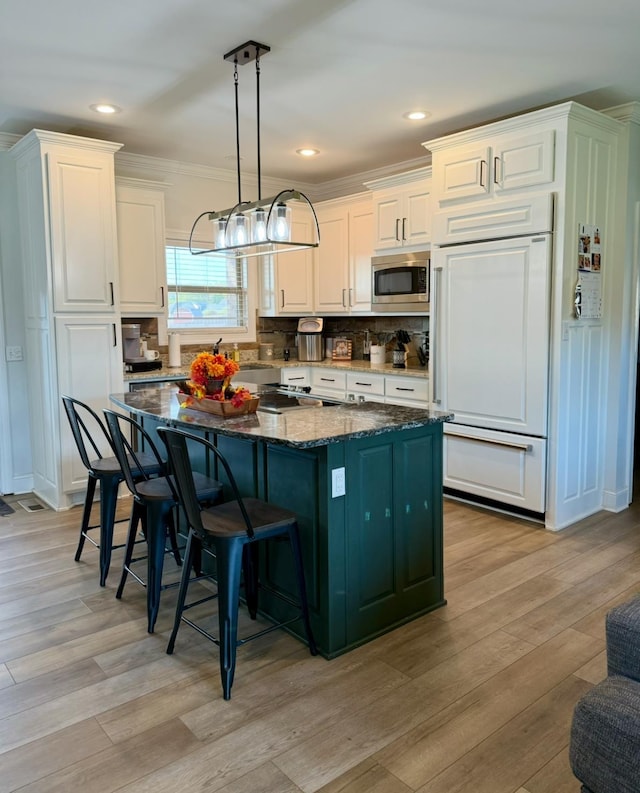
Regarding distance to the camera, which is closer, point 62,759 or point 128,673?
point 62,759

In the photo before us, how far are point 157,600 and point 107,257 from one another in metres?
2.68

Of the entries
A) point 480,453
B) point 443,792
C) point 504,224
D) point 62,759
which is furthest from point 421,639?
point 504,224

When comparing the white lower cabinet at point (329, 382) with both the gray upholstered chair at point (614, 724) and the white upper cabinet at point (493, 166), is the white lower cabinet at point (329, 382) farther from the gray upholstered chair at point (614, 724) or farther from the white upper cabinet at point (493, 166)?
the gray upholstered chair at point (614, 724)

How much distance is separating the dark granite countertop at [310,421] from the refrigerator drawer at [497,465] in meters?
1.39

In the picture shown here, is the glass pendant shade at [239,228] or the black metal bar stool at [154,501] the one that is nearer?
the black metal bar stool at [154,501]

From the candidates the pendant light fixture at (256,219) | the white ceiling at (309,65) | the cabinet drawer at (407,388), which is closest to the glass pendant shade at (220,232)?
the pendant light fixture at (256,219)

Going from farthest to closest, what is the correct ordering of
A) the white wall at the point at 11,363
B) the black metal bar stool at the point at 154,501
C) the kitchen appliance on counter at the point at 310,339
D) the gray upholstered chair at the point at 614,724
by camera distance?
the kitchen appliance on counter at the point at 310,339
the white wall at the point at 11,363
the black metal bar stool at the point at 154,501
the gray upholstered chair at the point at 614,724

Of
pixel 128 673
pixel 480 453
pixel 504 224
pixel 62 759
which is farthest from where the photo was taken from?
pixel 480 453

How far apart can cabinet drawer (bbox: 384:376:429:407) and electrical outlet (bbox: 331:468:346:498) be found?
2.38 m

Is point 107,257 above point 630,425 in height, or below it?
above

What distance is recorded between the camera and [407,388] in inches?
192

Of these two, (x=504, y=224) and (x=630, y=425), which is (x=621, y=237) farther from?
(x=630, y=425)

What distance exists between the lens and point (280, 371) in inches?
224

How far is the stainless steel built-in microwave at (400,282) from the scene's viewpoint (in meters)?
4.81
